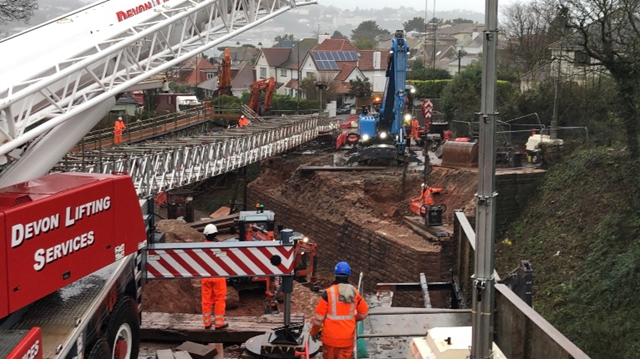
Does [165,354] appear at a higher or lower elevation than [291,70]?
lower

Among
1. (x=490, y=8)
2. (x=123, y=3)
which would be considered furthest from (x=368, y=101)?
(x=490, y=8)

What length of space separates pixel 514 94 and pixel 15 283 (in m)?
30.5

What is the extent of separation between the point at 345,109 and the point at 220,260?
53.8 m

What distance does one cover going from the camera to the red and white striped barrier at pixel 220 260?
8.45 meters

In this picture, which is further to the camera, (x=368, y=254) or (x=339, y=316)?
(x=368, y=254)

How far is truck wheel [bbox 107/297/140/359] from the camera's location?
7316 millimetres

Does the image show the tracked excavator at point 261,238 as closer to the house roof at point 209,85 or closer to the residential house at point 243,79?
the house roof at point 209,85

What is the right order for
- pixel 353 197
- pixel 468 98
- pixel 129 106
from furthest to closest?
pixel 129 106 → pixel 468 98 → pixel 353 197

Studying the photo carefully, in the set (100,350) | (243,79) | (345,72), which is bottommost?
(100,350)

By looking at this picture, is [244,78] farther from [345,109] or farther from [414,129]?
[414,129]

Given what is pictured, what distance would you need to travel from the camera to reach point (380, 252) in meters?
21.5

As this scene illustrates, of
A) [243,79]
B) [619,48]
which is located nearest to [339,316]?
[619,48]

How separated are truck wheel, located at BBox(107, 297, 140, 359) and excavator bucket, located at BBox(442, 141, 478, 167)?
1887 centimetres

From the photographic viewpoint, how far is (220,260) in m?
8.58
